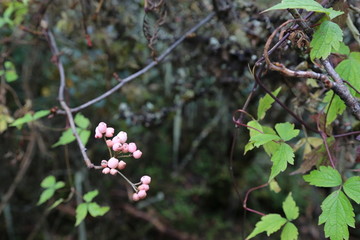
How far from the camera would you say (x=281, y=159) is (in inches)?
25.2

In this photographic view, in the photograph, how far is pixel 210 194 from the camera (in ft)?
8.05

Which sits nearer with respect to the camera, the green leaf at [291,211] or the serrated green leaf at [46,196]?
the green leaf at [291,211]

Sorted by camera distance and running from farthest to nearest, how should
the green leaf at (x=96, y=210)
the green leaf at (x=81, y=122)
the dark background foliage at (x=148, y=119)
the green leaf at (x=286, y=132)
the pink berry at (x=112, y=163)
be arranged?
the dark background foliage at (x=148, y=119)
the green leaf at (x=81, y=122)
the green leaf at (x=96, y=210)
the green leaf at (x=286, y=132)
the pink berry at (x=112, y=163)

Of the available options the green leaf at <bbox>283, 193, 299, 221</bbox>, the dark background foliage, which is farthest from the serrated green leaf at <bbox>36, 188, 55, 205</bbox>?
the green leaf at <bbox>283, 193, 299, 221</bbox>

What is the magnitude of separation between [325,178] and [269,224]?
175 millimetres

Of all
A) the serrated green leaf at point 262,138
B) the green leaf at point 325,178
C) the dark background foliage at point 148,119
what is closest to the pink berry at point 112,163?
the serrated green leaf at point 262,138

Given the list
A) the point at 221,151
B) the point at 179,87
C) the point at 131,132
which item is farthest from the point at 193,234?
the point at 179,87

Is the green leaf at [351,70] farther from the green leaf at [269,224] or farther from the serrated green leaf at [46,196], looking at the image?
the serrated green leaf at [46,196]

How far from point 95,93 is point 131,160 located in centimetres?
52

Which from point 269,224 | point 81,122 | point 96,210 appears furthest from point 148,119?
point 269,224

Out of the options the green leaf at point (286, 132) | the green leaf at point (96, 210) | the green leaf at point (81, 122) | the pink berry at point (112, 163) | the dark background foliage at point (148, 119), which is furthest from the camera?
the dark background foliage at point (148, 119)

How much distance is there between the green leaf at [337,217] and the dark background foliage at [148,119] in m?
0.56

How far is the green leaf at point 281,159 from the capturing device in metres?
0.63

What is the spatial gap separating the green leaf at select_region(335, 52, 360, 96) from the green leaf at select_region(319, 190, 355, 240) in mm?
213
